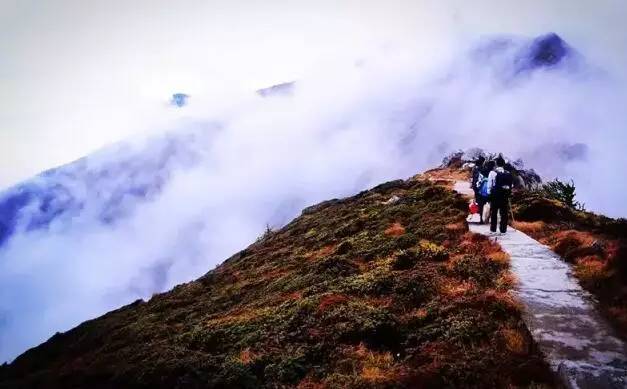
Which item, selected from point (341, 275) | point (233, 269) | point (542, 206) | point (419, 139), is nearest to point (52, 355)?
point (233, 269)

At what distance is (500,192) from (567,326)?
920 centimetres

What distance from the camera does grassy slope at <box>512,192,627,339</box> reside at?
36.0 feet

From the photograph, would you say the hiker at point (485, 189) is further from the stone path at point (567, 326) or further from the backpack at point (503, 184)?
the stone path at point (567, 326)

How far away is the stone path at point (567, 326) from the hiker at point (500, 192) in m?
3.75

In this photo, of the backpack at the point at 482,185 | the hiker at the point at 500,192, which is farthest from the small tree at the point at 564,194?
the hiker at the point at 500,192

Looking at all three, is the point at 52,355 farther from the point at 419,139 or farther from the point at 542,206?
the point at 419,139

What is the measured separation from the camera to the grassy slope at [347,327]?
10.0 meters

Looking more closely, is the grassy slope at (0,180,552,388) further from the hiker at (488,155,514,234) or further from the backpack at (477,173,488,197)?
the backpack at (477,173,488,197)

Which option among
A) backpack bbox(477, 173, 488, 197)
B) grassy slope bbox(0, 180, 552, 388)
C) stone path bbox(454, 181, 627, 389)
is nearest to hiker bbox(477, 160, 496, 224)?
backpack bbox(477, 173, 488, 197)

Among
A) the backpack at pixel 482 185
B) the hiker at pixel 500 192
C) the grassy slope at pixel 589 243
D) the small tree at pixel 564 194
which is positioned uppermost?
the small tree at pixel 564 194

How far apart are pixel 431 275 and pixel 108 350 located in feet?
49.2

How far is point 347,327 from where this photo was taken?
12984mm

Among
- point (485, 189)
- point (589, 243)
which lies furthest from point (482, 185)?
point (589, 243)

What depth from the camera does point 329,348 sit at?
12203 mm
